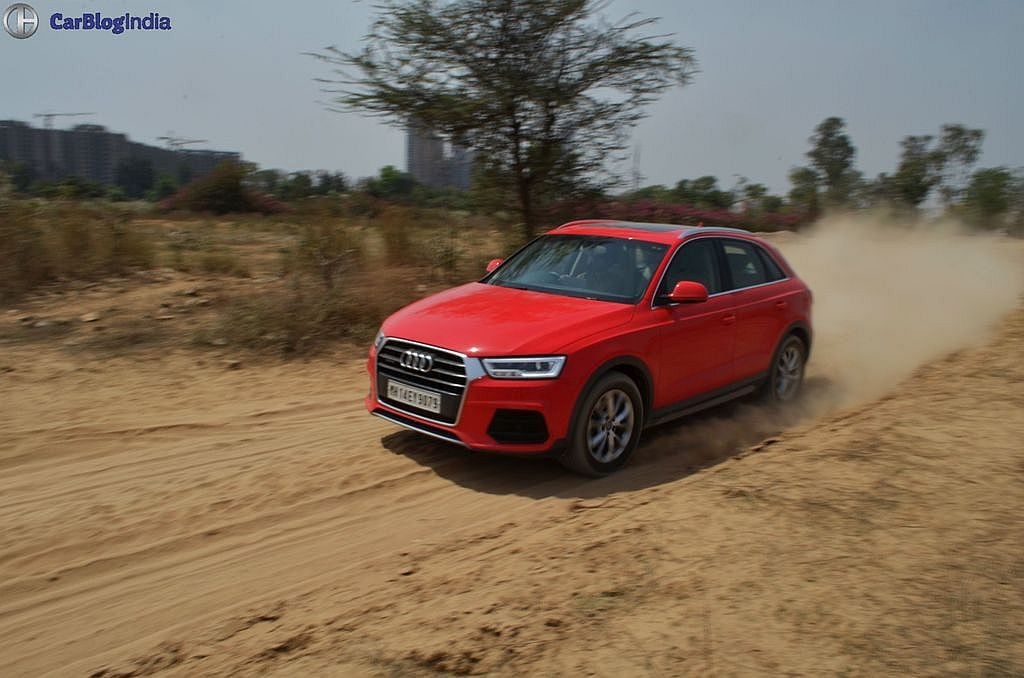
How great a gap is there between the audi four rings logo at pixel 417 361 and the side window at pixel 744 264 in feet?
9.80

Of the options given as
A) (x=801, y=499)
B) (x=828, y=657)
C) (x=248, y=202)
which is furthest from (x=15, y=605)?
(x=248, y=202)

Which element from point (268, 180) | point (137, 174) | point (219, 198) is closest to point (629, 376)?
point (268, 180)

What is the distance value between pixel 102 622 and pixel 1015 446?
5585mm

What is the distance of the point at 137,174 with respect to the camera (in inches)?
1020

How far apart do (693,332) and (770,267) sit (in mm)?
1802

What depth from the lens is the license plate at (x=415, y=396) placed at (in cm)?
572

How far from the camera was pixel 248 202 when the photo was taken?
25875mm

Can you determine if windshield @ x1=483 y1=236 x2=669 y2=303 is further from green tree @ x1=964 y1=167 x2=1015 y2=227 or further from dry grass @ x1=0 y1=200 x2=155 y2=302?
green tree @ x1=964 y1=167 x2=1015 y2=227

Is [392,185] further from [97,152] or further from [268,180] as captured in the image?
[97,152]

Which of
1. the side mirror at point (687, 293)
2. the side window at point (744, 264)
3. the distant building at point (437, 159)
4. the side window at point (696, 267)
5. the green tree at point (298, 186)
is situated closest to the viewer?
the side mirror at point (687, 293)

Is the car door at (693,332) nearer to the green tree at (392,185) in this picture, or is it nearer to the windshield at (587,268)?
the windshield at (587,268)

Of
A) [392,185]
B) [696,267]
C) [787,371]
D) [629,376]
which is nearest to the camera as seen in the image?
[629,376]

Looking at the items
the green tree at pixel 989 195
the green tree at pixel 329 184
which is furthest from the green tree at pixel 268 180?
the green tree at pixel 989 195

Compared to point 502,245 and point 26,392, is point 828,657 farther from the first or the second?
point 502,245
